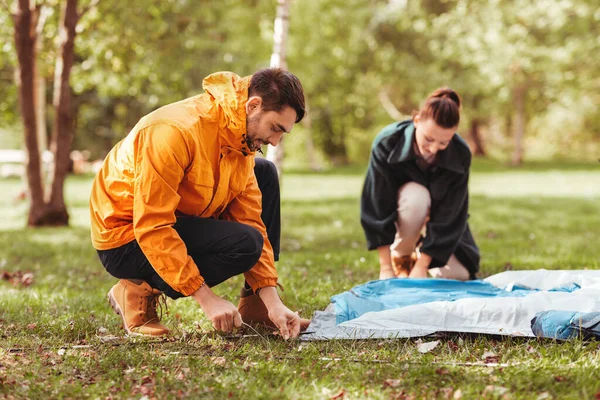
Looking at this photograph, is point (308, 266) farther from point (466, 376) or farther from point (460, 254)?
point (466, 376)

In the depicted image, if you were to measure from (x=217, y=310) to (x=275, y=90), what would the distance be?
40.9 inches

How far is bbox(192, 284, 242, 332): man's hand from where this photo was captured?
10.4 ft

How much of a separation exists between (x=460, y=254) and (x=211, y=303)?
2466 mm

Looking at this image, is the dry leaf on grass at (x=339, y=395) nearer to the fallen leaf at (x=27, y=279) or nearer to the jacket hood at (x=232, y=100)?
the jacket hood at (x=232, y=100)

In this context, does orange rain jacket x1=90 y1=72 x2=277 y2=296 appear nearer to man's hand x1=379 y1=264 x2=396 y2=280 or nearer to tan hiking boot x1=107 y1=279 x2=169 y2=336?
tan hiking boot x1=107 y1=279 x2=169 y2=336

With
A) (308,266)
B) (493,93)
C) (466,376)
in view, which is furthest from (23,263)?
(493,93)

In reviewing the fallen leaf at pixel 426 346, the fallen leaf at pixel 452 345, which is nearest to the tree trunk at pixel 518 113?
the fallen leaf at pixel 452 345

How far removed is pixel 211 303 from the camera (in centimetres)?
318

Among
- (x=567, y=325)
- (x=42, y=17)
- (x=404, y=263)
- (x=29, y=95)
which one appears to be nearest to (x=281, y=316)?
(x=567, y=325)

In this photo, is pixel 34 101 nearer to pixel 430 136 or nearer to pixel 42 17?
pixel 42 17

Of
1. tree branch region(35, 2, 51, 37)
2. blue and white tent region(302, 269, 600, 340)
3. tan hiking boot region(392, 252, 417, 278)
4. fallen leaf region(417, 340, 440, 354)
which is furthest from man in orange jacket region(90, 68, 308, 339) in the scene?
tree branch region(35, 2, 51, 37)

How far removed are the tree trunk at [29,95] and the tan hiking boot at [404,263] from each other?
18.4 ft

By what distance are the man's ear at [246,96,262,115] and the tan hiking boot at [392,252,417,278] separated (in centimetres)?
241

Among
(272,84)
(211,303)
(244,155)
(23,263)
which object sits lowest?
(23,263)
